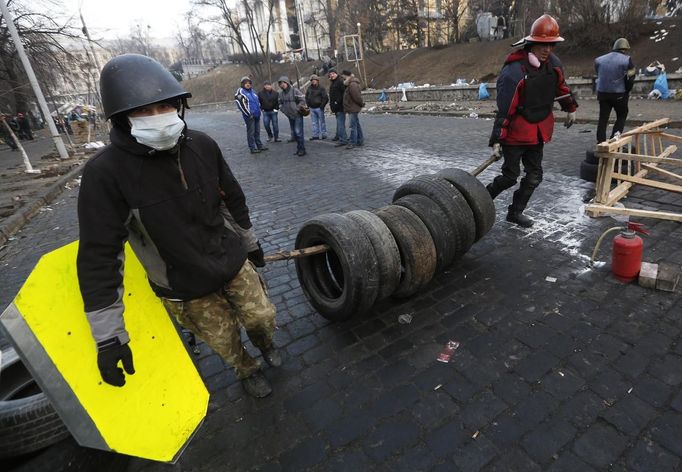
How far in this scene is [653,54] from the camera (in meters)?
17.3

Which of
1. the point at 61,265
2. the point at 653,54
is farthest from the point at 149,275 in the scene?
the point at 653,54

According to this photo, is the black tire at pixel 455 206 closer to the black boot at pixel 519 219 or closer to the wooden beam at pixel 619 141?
the black boot at pixel 519 219

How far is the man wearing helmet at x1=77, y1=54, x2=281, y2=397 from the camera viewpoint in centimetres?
181

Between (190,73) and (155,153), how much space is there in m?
86.5

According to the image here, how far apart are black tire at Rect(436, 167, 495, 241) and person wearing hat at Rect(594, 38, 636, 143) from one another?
5.31 meters

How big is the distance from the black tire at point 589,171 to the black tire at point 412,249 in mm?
4307

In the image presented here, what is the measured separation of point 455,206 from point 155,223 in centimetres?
269

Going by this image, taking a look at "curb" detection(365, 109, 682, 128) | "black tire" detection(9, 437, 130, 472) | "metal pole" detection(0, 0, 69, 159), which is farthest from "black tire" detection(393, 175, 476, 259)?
"metal pole" detection(0, 0, 69, 159)

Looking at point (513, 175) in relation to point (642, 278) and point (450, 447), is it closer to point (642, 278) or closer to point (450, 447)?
point (642, 278)

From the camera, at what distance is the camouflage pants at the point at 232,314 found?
94.7 inches

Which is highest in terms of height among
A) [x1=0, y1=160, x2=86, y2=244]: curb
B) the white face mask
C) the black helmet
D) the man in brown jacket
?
the black helmet

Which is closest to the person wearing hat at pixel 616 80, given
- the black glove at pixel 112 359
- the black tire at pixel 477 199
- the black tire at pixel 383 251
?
the black tire at pixel 477 199

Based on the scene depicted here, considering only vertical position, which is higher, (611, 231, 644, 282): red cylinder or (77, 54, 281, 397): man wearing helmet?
(77, 54, 281, 397): man wearing helmet

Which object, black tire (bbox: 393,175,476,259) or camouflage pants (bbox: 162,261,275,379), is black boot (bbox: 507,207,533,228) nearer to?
black tire (bbox: 393,175,476,259)
